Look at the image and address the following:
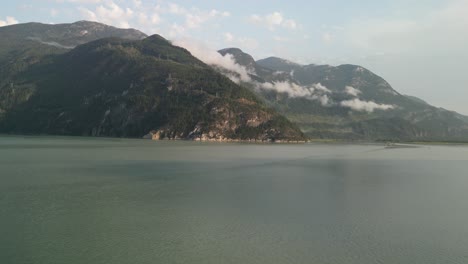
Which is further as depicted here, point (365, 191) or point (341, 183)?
point (341, 183)

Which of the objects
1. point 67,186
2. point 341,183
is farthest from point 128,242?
point 341,183

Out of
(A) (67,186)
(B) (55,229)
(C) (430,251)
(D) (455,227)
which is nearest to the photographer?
(C) (430,251)

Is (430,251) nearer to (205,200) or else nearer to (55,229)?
(205,200)

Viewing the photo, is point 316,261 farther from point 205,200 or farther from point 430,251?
point 205,200

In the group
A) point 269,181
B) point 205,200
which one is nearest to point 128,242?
point 205,200

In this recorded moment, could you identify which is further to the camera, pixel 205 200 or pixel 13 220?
pixel 205 200

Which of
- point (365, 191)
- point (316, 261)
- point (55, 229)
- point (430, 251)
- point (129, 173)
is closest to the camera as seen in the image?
point (316, 261)

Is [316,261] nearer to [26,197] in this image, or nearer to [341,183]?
[26,197]

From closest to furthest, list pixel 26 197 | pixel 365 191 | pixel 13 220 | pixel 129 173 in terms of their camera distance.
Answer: pixel 13 220 → pixel 26 197 → pixel 365 191 → pixel 129 173

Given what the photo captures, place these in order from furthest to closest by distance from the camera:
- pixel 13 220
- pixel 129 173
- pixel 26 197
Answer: pixel 129 173, pixel 26 197, pixel 13 220
